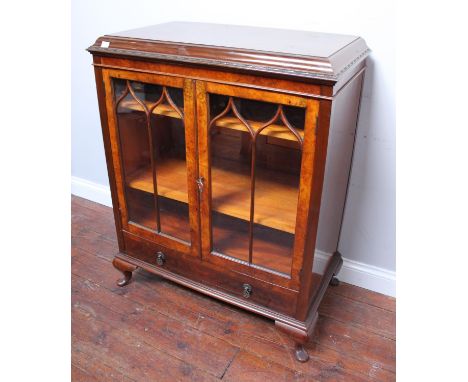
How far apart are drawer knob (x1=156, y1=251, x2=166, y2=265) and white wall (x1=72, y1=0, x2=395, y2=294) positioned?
0.63 meters

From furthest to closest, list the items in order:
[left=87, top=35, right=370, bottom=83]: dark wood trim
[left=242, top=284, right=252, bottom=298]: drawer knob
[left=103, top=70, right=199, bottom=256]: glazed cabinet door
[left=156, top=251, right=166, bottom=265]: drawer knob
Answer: [left=156, top=251, right=166, bottom=265]: drawer knob
[left=242, top=284, right=252, bottom=298]: drawer knob
[left=103, top=70, right=199, bottom=256]: glazed cabinet door
[left=87, top=35, right=370, bottom=83]: dark wood trim

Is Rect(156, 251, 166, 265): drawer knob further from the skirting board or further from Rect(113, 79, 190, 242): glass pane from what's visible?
the skirting board

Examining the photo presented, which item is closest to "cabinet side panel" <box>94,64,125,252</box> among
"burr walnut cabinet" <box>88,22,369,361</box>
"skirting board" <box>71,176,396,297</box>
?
"burr walnut cabinet" <box>88,22,369,361</box>

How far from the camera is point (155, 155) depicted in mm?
1176

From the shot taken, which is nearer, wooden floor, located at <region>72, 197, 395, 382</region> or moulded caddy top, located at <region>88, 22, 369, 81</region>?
moulded caddy top, located at <region>88, 22, 369, 81</region>

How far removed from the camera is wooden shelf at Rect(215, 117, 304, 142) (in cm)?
93

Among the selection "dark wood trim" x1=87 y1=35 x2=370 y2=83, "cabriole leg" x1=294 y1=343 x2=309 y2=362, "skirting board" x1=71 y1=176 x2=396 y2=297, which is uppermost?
"dark wood trim" x1=87 y1=35 x2=370 y2=83

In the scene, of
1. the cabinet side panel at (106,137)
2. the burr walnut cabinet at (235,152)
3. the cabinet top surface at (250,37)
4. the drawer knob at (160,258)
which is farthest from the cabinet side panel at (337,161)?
the cabinet side panel at (106,137)

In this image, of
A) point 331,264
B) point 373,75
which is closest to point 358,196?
point 331,264

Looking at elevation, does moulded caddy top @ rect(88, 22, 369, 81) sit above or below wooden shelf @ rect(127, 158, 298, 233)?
above

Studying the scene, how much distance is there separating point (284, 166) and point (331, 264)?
515 millimetres

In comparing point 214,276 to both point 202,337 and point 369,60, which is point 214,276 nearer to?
point 202,337

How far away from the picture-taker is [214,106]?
99 cm

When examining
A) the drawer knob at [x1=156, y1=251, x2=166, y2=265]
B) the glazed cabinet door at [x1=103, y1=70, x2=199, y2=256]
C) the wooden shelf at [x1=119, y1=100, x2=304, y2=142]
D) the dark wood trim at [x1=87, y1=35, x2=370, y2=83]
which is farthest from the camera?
the drawer knob at [x1=156, y1=251, x2=166, y2=265]
